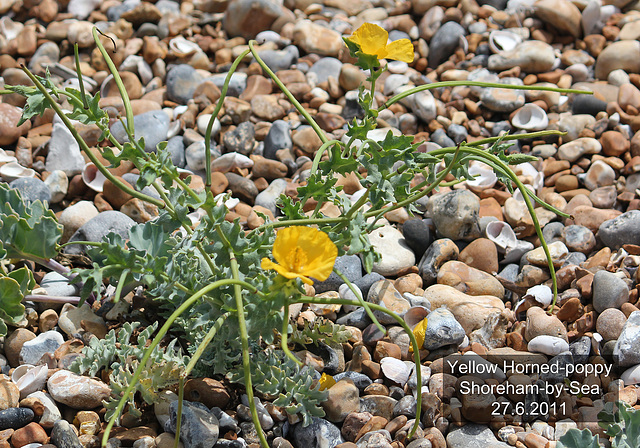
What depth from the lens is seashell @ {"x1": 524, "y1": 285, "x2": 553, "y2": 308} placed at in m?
2.23

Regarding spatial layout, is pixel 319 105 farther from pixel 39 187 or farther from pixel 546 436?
pixel 546 436

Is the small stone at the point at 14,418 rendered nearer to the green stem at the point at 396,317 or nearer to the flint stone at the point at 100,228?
the flint stone at the point at 100,228

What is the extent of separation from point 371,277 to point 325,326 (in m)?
0.45

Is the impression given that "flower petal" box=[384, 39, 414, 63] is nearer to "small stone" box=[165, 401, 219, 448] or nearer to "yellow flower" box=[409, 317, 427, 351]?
"yellow flower" box=[409, 317, 427, 351]

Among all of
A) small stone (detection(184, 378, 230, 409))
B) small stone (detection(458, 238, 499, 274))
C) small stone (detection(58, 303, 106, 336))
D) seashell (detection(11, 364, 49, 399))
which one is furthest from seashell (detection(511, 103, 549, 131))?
seashell (detection(11, 364, 49, 399))

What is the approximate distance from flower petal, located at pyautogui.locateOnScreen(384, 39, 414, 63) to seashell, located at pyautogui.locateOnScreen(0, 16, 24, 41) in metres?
2.94

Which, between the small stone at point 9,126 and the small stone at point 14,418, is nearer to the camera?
the small stone at point 14,418

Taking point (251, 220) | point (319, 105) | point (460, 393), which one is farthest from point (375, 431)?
point (319, 105)

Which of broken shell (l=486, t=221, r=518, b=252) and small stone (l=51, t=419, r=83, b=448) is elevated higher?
small stone (l=51, t=419, r=83, b=448)

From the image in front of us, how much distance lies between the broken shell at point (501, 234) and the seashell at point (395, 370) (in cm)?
80

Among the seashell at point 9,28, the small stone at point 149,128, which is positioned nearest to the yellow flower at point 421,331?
the small stone at point 149,128

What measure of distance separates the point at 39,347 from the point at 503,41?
2.95 metres

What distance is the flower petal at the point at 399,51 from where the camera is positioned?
5.71 ft

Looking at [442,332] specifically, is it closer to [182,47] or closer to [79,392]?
[79,392]
